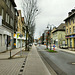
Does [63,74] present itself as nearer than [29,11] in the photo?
Yes

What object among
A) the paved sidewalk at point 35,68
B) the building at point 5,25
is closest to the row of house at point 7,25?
the building at point 5,25

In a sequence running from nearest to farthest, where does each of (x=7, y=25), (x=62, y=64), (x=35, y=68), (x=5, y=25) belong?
(x=35, y=68), (x=62, y=64), (x=5, y=25), (x=7, y=25)

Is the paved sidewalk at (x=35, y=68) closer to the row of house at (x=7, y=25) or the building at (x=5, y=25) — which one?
the row of house at (x=7, y=25)

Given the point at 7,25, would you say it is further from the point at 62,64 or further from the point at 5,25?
the point at 62,64

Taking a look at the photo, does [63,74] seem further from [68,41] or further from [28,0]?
[68,41]

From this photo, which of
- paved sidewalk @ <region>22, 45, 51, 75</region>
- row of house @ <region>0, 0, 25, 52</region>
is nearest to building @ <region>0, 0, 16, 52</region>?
row of house @ <region>0, 0, 25, 52</region>

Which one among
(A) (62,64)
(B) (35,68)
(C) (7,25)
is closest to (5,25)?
(C) (7,25)

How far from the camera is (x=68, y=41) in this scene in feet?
130

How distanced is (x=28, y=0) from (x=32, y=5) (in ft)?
4.65

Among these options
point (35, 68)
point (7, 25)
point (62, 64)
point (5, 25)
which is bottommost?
point (62, 64)

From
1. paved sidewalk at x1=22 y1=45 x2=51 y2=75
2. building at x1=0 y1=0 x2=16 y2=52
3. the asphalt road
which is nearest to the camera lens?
paved sidewalk at x1=22 y1=45 x2=51 y2=75

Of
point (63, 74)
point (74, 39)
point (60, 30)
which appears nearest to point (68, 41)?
point (74, 39)

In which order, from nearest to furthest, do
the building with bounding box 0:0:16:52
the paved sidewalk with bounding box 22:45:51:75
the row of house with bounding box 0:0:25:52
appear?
the paved sidewalk with bounding box 22:45:51:75
the row of house with bounding box 0:0:25:52
the building with bounding box 0:0:16:52

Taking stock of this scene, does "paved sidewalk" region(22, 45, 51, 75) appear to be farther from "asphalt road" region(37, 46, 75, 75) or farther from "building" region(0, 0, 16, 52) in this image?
"building" region(0, 0, 16, 52)
